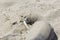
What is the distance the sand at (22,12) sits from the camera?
7.89ft

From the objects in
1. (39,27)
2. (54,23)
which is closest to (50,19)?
(54,23)

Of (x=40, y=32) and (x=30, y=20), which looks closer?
(x=40, y=32)

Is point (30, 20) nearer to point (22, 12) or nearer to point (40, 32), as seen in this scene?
point (22, 12)

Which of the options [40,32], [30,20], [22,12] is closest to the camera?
[40,32]

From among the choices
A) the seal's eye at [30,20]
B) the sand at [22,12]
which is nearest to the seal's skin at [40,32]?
the sand at [22,12]

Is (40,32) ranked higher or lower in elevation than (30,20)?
higher

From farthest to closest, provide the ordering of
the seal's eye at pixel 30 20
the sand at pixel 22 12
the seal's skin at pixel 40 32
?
the seal's eye at pixel 30 20, the sand at pixel 22 12, the seal's skin at pixel 40 32

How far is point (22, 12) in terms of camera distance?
9.37ft

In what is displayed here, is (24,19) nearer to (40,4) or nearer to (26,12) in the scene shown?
(26,12)

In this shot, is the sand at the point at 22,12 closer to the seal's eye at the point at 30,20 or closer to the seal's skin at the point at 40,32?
the seal's eye at the point at 30,20

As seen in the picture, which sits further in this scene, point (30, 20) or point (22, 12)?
point (22, 12)

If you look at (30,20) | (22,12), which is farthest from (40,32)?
(22,12)

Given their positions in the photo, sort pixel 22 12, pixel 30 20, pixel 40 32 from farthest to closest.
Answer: pixel 22 12, pixel 30 20, pixel 40 32

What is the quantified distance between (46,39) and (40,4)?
131 centimetres
